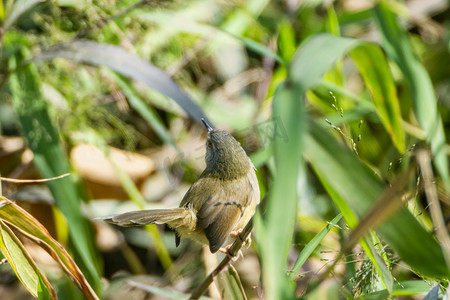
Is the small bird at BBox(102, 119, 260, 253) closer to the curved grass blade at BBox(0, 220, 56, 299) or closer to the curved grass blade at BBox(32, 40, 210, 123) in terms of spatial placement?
the curved grass blade at BBox(32, 40, 210, 123)

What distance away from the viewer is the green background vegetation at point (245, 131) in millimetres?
1281

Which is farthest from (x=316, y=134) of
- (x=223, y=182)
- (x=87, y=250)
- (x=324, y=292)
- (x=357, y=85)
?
(x=357, y=85)

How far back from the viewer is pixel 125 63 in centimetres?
212

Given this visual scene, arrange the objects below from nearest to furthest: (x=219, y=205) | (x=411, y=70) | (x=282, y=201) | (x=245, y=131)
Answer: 1. (x=282, y=201)
2. (x=219, y=205)
3. (x=411, y=70)
4. (x=245, y=131)

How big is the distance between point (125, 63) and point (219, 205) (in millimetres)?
→ 608

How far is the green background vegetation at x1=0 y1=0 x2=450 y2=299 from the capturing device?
1281mm

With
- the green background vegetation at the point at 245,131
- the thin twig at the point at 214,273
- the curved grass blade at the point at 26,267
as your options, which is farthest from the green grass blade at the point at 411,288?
the curved grass blade at the point at 26,267

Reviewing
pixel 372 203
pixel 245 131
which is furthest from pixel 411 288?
pixel 245 131

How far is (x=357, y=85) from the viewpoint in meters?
3.74

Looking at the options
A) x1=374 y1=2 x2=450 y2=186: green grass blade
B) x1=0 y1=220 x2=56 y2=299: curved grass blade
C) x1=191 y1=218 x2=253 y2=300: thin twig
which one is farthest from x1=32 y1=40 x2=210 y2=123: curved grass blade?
x1=374 y1=2 x2=450 y2=186: green grass blade

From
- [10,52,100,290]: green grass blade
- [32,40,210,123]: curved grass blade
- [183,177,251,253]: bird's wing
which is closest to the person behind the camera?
[183,177,251,253]: bird's wing

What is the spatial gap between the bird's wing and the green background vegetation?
0.32 feet

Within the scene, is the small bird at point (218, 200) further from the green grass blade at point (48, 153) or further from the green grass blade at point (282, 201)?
the green grass blade at point (282, 201)

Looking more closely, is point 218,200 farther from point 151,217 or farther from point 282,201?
point 282,201
